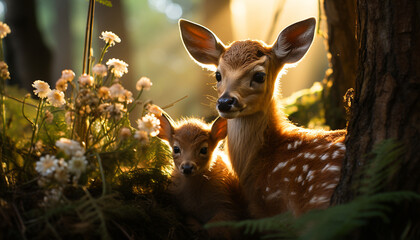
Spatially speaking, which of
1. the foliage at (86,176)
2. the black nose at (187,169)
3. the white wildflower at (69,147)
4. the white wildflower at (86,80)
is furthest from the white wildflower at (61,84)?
the black nose at (187,169)

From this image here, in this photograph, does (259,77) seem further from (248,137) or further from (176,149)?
(176,149)

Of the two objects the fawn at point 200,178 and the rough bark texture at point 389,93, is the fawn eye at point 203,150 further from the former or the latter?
the rough bark texture at point 389,93

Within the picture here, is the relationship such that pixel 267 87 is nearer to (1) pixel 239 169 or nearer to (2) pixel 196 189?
(1) pixel 239 169

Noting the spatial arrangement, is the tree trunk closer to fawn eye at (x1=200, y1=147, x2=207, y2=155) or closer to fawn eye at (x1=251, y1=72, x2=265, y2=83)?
fawn eye at (x1=200, y1=147, x2=207, y2=155)

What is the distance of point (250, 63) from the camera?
3727 mm

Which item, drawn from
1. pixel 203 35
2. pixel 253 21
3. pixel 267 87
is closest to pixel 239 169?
pixel 267 87

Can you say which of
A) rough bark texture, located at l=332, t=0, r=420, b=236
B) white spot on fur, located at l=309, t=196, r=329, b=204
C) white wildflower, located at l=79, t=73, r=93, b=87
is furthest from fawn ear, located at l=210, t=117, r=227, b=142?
rough bark texture, located at l=332, t=0, r=420, b=236

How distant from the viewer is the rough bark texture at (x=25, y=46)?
7.45m

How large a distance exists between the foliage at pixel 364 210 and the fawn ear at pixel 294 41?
1611mm

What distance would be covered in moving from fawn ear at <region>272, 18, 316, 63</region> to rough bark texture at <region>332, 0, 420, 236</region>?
116cm

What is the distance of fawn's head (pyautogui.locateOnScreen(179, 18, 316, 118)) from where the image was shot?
3.60 meters

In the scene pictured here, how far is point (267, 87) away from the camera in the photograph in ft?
12.4

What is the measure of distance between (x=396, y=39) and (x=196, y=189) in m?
1.98

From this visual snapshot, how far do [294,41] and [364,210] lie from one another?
196 cm
